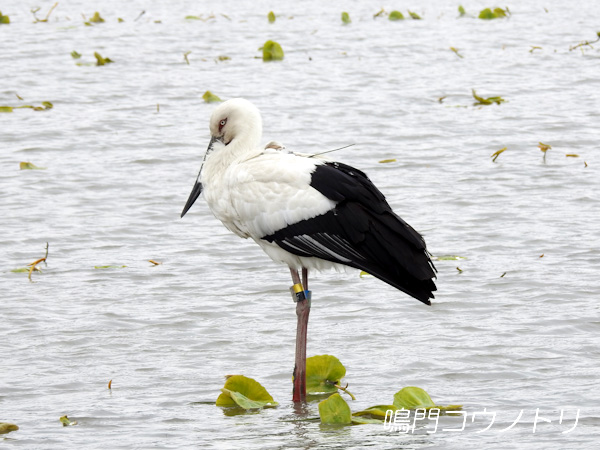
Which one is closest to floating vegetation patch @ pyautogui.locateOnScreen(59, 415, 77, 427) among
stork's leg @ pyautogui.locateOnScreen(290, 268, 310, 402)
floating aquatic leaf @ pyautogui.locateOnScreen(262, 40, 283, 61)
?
stork's leg @ pyautogui.locateOnScreen(290, 268, 310, 402)

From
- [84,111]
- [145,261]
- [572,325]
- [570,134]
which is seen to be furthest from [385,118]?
[572,325]

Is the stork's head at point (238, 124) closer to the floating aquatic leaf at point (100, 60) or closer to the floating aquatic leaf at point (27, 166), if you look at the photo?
the floating aquatic leaf at point (27, 166)

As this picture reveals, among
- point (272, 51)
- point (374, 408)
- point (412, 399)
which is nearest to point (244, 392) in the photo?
point (374, 408)

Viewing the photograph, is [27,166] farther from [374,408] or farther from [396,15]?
[396,15]

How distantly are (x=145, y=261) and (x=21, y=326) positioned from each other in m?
1.59

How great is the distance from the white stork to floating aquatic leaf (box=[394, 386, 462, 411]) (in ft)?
1.55

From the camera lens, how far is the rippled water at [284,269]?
18.7ft

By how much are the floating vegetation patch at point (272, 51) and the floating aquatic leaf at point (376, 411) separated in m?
11.9

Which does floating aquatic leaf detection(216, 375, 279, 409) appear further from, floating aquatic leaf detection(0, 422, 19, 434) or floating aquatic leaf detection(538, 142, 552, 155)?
floating aquatic leaf detection(538, 142, 552, 155)

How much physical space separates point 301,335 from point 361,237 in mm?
664

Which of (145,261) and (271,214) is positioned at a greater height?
(271,214)

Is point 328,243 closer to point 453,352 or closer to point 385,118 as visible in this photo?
point 453,352

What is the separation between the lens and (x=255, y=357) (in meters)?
6.46

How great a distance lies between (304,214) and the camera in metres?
5.96
